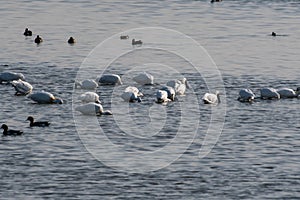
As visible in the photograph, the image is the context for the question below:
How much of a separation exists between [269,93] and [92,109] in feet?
36.1

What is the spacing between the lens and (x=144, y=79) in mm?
64875

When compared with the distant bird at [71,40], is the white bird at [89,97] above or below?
below

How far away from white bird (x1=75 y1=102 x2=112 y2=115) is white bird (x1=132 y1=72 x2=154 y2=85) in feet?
27.5

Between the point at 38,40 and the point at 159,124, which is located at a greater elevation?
the point at 38,40

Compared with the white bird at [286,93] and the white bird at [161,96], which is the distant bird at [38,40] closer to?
the white bird at [161,96]

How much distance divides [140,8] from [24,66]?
1524 inches

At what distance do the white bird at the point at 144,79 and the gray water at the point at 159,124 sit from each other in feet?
2.30

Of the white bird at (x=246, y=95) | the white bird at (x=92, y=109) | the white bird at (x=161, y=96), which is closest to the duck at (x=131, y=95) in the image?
the white bird at (x=161, y=96)

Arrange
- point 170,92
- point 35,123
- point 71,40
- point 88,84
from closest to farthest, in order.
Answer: point 35,123 → point 170,92 → point 88,84 → point 71,40

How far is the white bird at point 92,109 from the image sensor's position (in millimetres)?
56625

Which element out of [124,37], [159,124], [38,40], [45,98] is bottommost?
[159,124]

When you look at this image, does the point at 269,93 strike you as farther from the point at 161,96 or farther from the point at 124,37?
the point at 124,37

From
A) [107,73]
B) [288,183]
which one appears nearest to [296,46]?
[107,73]

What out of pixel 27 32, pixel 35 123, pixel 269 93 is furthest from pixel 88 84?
pixel 27 32
